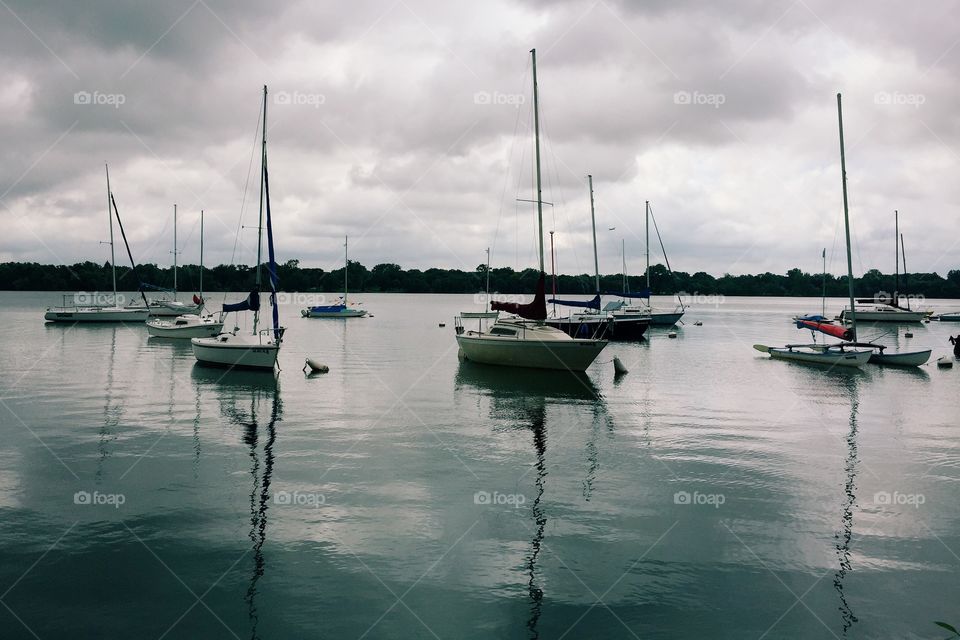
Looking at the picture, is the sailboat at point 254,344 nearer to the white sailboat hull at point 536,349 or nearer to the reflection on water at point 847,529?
the white sailboat hull at point 536,349

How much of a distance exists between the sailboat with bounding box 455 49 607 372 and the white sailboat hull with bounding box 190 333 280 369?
10.9 meters

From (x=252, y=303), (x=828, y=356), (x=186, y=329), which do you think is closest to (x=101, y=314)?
(x=186, y=329)

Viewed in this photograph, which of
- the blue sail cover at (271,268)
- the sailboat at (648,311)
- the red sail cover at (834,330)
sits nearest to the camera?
the blue sail cover at (271,268)

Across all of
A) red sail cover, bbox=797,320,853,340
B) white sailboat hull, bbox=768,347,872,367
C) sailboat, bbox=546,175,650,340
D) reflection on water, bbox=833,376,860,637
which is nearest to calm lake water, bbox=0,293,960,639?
reflection on water, bbox=833,376,860,637

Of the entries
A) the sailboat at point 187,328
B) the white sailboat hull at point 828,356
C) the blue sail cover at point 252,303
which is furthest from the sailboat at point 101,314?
the white sailboat hull at point 828,356

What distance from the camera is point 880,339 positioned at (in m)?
70.4

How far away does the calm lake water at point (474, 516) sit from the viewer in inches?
367

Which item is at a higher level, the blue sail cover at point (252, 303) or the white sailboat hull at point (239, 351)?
the blue sail cover at point (252, 303)

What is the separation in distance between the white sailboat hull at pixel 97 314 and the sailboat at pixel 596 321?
50978 mm

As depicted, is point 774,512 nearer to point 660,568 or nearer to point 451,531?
point 660,568

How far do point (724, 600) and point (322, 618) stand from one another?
5634 millimetres

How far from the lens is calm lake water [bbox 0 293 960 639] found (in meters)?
9.32

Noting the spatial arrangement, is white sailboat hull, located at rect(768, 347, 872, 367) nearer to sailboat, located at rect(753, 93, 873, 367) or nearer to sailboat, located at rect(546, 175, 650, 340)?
sailboat, located at rect(753, 93, 873, 367)

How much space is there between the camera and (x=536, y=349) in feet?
117
